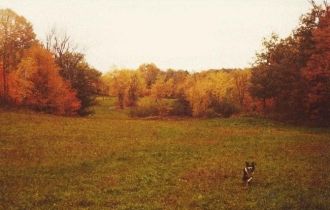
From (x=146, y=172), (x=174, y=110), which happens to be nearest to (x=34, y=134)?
(x=146, y=172)

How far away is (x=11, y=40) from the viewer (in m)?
69.7

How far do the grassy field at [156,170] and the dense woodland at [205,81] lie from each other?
1677 cm

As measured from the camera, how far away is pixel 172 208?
16.9m

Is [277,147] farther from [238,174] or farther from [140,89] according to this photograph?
[140,89]

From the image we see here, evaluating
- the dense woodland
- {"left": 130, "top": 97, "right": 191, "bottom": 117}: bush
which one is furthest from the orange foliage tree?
{"left": 130, "top": 97, "right": 191, "bottom": 117}: bush

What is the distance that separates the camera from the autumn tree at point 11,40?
209 ft

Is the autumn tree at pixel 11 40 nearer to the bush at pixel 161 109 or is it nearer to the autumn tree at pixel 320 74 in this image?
the bush at pixel 161 109

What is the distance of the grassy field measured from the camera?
18016 millimetres

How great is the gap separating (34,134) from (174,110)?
57.3m

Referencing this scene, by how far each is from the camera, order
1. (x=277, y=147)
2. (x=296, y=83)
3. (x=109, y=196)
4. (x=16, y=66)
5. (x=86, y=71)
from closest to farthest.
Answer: (x=109, y=196) → (x=277, y=147) → (x=296, y=83) → (x=16, y=66) → (x=86, y=71)

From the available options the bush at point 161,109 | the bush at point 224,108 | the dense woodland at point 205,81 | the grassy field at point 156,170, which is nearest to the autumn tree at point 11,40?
the dense woodland at point 205,81

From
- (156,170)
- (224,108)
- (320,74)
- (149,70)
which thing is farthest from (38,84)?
(149,70)

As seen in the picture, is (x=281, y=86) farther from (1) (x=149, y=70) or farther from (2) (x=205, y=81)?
(1) (x=149, y=70)

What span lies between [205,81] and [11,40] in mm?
44417
